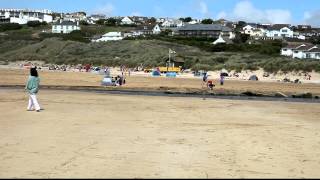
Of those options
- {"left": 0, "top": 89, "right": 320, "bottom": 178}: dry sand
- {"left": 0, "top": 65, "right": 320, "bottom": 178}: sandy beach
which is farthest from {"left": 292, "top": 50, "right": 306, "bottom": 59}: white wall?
{"left": 0, "top": 89, "right": 320, "bottom": 178}: dry sand

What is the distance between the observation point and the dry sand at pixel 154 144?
8.23 m

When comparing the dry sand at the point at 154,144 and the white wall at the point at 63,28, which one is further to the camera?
the white wall at the point at 63,28

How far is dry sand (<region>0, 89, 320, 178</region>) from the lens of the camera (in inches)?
324

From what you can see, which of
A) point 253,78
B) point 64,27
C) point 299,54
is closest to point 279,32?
point 64,27

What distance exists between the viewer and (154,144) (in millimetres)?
10781

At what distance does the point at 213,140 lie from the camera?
38.1ft

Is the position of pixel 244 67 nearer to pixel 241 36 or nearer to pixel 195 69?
pixel 195 69

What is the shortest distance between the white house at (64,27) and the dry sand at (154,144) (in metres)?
→ 134

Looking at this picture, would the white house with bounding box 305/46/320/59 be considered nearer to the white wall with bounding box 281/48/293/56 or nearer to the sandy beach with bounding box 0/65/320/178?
the white wall with bounding box 281/48/293/56

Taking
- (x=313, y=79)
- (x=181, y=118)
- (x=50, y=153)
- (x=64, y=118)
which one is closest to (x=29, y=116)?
(x=64, y=118)

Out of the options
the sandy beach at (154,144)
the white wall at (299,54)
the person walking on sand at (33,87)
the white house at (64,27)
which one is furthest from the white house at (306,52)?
the person walking on sand at (33,87)

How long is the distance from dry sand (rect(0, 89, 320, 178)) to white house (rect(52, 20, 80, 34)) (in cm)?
13404

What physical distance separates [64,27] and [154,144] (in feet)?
472

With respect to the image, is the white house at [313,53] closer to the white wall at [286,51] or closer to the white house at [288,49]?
the white house at [288,49]
